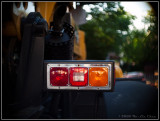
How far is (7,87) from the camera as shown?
2293mm

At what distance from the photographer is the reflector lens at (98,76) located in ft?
4.66

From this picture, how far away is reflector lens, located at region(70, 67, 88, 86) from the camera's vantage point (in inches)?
56.4

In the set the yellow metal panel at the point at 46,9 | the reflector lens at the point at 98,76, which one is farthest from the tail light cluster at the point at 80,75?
the yellow metal panel at the point at 46,9

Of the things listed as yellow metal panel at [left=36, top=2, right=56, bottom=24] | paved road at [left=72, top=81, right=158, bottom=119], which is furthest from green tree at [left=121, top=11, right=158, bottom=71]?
yellow metal panel at [left=36, top=2, right=56, bottom=24]

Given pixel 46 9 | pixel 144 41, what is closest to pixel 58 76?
pixel 144 41

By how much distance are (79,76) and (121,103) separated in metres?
0.89

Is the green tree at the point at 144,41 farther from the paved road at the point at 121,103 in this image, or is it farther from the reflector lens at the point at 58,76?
the reflector lens at the point at 58,76

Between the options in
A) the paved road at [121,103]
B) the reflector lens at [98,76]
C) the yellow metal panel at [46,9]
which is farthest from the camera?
the yellow metal panel at [46,9]

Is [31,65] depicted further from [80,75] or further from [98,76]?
[98,76]

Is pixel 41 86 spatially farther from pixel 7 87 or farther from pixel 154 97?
pixel 154 97

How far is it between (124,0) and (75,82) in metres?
1.06

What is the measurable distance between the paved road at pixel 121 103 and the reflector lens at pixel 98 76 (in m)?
0.47


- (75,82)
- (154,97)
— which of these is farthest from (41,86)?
(154,97)

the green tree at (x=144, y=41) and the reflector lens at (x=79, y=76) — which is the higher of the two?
the green tree at (x=144, y=41)
